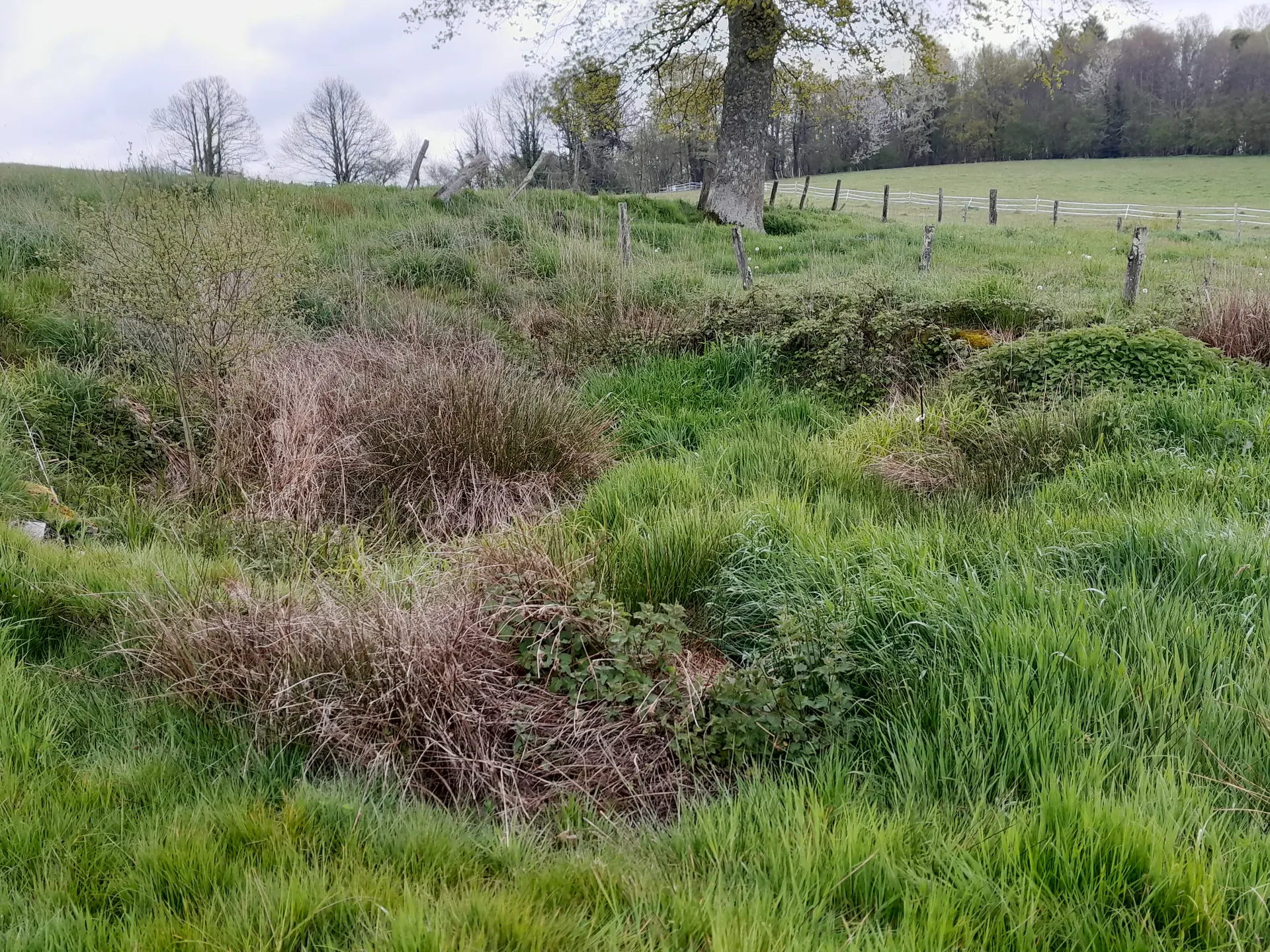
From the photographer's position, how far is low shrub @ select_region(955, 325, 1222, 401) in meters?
5.90

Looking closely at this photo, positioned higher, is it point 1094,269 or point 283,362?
point 1094,269

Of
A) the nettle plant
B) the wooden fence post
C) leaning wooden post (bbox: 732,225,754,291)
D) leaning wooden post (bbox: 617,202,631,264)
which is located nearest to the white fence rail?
the wooden fence post

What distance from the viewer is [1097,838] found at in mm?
1844

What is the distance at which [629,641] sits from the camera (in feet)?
10.1

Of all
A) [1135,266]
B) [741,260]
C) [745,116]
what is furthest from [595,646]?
[745,116]

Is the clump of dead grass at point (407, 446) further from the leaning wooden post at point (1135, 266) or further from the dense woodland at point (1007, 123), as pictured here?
the dense woodland at point (1007, 123)

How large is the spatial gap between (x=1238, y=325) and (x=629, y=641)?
6.93 meters

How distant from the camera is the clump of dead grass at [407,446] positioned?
5152 millimetres

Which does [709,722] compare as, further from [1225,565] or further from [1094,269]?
[1094,269]

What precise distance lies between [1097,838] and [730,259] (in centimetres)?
1278

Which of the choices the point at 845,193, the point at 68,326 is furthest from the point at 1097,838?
the point at 845,193

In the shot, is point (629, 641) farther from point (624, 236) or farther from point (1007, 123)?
point (1007, 123)

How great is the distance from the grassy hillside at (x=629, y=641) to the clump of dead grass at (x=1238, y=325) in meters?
0.05

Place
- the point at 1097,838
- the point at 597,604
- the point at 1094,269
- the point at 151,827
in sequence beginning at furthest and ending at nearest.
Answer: the point at 1094,269 < the point at 597,604 < the point at 151,827 < the point at 1097,838
